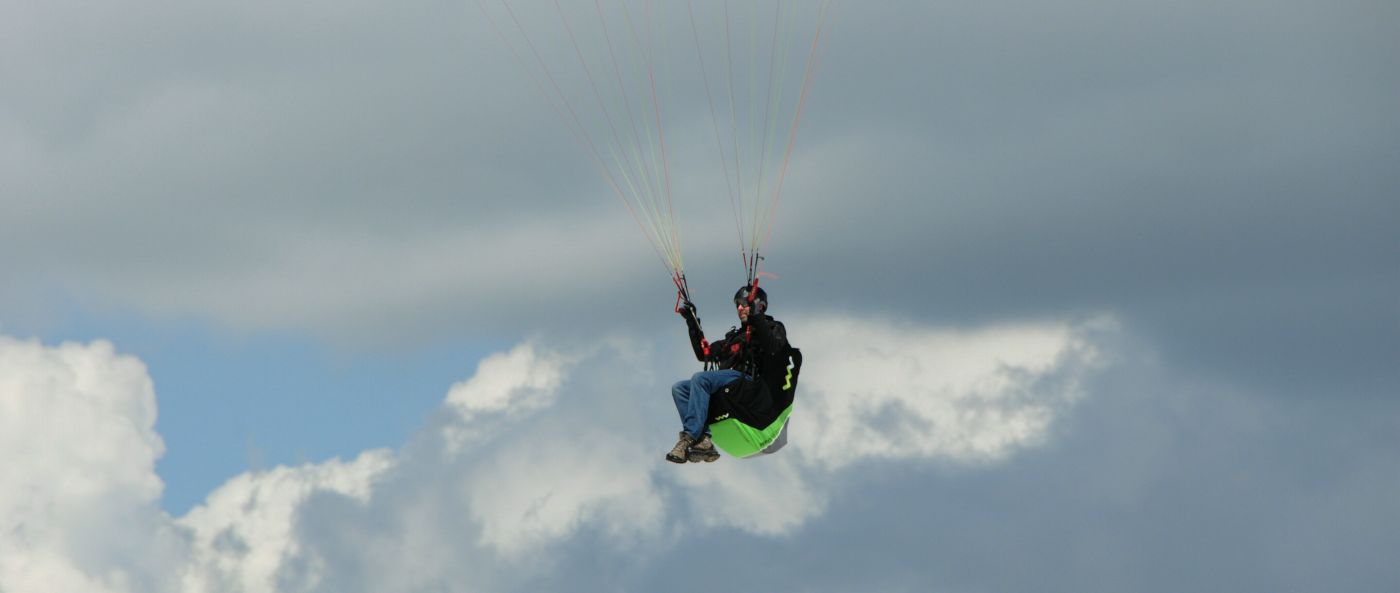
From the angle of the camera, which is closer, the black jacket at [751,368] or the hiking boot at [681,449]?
the hiking boot at [681,449]

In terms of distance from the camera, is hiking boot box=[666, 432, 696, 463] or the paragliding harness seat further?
the paragliding harness seat

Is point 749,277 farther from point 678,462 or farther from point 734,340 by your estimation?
point 678,462

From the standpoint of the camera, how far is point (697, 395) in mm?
20906

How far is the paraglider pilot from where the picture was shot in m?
20.7

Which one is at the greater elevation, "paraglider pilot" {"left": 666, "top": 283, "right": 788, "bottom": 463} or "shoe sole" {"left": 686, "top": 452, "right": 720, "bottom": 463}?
"paraglider pilot" {"left": 666, "top": 283, "right": 788, "bottom": 463}

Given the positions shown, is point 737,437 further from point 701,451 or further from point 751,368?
point 751,368

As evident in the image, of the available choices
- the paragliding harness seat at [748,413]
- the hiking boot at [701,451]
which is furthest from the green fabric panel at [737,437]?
the hiking boot at [701,451]

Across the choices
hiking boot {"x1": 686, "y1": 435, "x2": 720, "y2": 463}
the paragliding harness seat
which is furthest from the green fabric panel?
hiking boot {"x1": 686, "y1": 435, "x2": 720, "y2": 463}

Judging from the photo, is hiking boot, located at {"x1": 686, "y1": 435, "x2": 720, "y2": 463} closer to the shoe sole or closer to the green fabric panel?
the shoe sole

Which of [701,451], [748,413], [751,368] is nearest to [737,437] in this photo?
[748,413]

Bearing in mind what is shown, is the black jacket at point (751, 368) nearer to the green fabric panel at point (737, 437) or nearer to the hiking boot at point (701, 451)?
the green fabric panel at point (737, 437)

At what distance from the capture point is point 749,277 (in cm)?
2077

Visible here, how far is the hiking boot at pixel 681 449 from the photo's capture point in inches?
813

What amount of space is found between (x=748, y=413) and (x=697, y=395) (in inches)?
38.0
